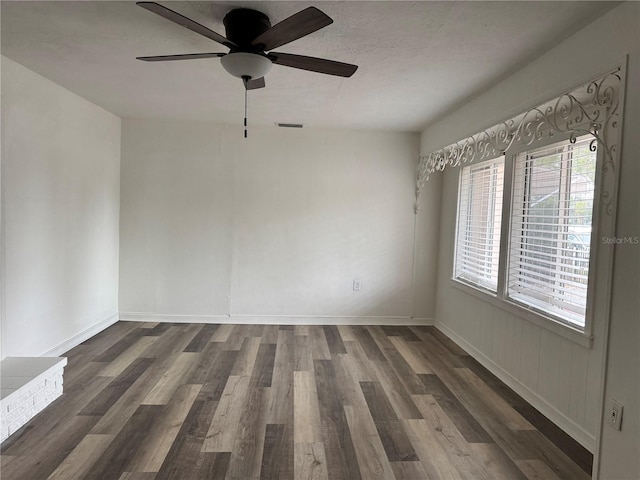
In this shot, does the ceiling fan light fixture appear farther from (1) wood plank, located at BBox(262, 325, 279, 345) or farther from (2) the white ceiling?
(1) wood plank, located at BBox(262, 325, 279, 345)

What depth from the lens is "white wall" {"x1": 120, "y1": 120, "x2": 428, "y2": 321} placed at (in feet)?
14.3

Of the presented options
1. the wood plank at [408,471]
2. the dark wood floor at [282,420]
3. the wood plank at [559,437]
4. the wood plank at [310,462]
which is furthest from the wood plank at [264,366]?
the wood plank at [559,437]

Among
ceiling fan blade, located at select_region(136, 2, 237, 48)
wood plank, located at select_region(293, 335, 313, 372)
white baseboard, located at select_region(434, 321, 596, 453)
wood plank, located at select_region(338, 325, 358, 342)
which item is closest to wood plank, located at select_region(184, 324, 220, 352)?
wood plank, located at select_region(293, 335, 313, 372)

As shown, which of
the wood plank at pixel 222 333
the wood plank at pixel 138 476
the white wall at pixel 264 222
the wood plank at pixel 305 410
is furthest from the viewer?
the white wall at pixel 264 222

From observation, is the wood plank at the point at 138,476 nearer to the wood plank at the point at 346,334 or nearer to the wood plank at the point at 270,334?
the wood plank at the point at 270,334

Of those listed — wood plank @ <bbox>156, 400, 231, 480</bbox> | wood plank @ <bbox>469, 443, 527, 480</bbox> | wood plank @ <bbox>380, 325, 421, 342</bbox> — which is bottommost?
wood plank @ <bbox>156, 400, 231, 480</bbox>

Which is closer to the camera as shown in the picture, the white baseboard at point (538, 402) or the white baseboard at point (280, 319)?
the white baseboard at point (538, 402)

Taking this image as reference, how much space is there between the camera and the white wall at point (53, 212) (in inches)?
107

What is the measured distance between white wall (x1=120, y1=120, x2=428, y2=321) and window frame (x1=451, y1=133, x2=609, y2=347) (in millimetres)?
1242

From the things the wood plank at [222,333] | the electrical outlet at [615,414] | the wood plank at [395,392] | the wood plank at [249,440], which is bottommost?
the wood plank at [249,440]

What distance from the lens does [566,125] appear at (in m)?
2.29

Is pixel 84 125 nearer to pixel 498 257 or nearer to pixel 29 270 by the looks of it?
pixel 29 270

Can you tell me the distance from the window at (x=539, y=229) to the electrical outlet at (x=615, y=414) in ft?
2.12

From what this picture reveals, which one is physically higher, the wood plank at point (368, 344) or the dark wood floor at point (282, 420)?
the wood plank at point (368, 344)
